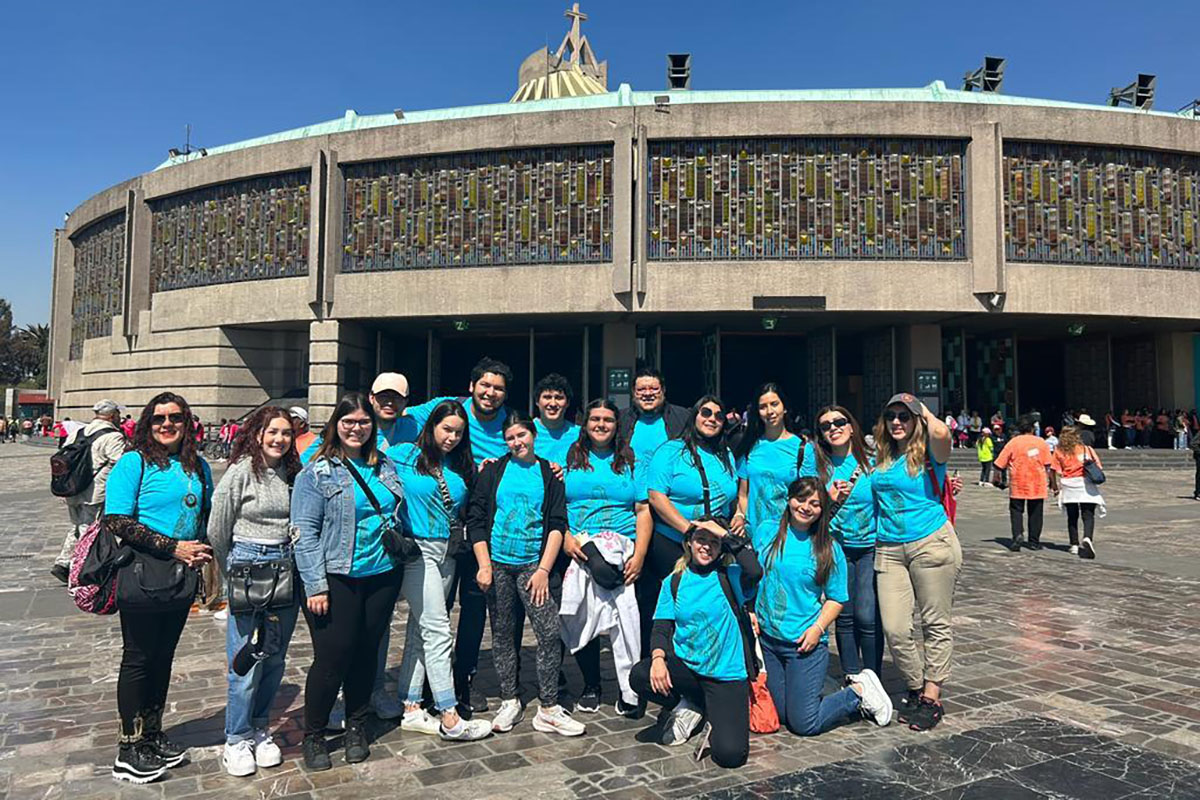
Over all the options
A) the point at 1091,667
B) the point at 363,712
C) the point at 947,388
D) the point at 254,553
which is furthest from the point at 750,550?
the point at 947,388

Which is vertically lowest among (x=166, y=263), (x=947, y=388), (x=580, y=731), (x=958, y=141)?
(x=580, y=731)

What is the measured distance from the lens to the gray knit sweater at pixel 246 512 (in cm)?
377

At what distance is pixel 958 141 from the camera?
22094mm

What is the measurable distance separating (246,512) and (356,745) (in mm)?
1313

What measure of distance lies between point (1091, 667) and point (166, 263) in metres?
29.5

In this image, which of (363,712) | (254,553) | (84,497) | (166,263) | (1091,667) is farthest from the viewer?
(166,263)

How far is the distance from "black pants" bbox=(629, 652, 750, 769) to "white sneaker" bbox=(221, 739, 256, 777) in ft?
6.41

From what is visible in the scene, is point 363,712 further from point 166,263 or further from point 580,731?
point 166,263

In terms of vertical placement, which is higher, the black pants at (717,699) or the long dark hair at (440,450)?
the long dark hair at (440,450)

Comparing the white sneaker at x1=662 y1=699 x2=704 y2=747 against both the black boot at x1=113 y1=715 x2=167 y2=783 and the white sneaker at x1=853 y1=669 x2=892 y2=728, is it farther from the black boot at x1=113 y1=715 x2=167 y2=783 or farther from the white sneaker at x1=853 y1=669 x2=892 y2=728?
the black boot at x1=113 y1=715 x2=167 y2=783

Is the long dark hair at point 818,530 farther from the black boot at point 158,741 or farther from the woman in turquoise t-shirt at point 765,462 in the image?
the black boot at point 158,741

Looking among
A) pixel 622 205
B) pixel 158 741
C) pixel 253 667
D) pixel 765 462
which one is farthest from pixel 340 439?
pixel 622 205

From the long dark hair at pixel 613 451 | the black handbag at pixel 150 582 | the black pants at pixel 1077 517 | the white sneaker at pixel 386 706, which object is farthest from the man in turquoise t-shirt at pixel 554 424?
the black pants at pixel 1077 517

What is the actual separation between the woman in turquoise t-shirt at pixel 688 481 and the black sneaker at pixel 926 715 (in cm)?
151
